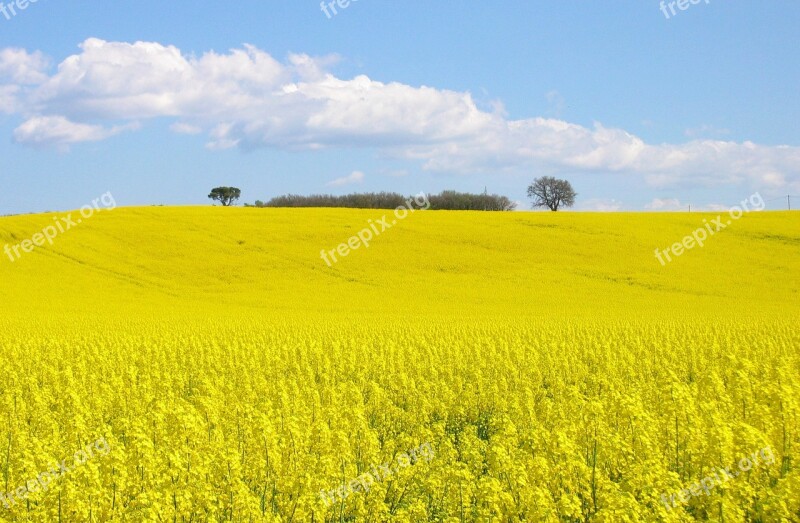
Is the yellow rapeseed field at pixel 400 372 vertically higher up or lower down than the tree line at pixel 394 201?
lower down

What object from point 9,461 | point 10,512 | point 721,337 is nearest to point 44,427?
point 9,461

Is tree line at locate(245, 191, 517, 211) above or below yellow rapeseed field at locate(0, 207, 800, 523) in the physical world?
above

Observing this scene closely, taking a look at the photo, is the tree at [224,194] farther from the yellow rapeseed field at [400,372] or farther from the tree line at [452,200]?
the yellow rapeseed field at [400,372]

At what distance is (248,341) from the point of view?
21.2 metres

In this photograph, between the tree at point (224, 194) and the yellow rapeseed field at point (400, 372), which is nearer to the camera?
the yellow rapeseed field at point (400, 372)

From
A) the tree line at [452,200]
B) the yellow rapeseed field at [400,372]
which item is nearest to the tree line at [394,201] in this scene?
the tree line at [452,200]

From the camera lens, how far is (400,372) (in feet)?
50.8

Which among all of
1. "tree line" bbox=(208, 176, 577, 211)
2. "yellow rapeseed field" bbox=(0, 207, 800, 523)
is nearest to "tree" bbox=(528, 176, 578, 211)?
"tree line" bbox=(208, 176, 577, 211)

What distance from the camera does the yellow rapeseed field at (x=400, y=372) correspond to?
7426 millimetres

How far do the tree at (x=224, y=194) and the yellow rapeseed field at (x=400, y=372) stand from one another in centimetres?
5347

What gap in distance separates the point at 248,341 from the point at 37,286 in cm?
2020

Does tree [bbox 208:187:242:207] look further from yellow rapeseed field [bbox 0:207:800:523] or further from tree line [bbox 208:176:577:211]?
yellow rapeseed field [bbox 0:207:800:523]

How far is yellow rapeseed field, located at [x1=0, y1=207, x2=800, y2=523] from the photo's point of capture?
7.43 meters

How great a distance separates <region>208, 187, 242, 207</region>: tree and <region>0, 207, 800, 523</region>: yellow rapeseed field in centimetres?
5347
